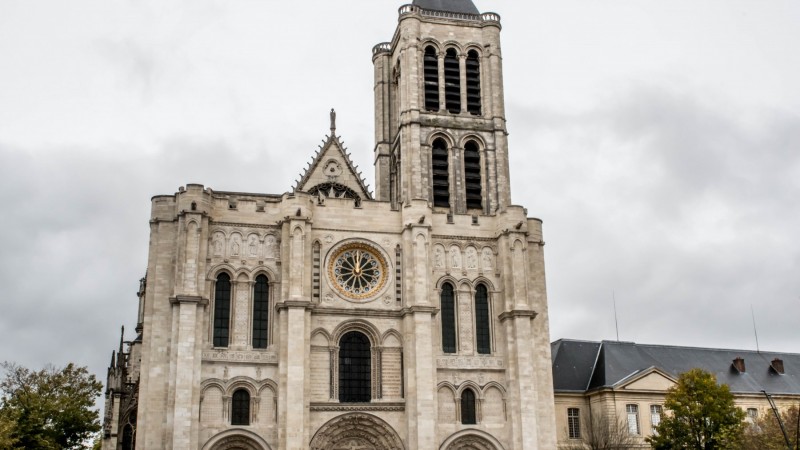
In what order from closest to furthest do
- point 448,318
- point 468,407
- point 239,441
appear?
1. point 239,441
2. point 468,407
3. point 448,318

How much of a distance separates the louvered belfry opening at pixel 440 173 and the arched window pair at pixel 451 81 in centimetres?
193

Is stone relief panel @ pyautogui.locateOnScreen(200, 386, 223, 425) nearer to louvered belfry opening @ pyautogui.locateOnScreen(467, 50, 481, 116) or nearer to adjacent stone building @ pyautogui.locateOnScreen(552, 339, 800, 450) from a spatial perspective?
adjacent stone building @ pyautogui.locateOnScreen(552, 339, 800, 450)

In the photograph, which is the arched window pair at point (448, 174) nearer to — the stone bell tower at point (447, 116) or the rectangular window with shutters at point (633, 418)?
the stone bell tower at point (447, 116)

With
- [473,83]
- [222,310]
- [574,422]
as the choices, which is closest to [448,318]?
[222,310]

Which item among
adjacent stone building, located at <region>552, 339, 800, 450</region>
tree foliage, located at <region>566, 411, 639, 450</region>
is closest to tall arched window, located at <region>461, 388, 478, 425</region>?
tree foliage, located at <region>566, 411, 639, 450</region>

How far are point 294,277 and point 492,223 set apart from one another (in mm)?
9571

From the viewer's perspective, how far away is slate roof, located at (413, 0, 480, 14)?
46188 millimetres

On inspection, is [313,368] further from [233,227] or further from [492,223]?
[492,223]

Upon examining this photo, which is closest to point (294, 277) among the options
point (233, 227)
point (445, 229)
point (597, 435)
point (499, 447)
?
point (233, 227)

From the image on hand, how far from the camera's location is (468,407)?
37094 millimetres

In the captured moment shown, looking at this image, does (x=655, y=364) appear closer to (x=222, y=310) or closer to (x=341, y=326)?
(x=341, y=326)

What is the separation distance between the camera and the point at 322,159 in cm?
4422

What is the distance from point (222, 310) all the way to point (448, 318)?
9547 millimetres

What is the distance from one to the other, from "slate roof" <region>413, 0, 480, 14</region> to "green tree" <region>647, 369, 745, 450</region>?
21.3 metres
